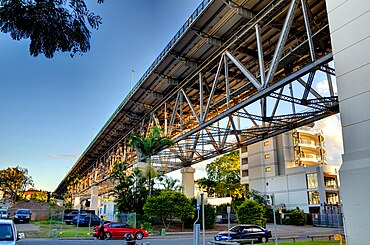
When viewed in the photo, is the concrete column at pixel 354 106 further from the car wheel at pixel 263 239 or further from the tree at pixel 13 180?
the tree at pixel 13 180

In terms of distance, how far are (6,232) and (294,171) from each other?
55107 millimetres

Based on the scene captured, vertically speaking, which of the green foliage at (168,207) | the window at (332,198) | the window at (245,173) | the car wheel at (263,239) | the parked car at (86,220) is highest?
the window at (245,173)

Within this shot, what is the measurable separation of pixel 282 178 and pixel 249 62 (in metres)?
39.5

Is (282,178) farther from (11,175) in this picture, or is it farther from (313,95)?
(11,175)

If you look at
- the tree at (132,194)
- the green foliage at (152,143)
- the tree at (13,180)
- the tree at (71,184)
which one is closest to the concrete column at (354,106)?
the green foliage at (152,143)

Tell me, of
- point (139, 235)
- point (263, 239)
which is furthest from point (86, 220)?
point (263, 239)

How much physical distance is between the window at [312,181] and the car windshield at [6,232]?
5262 centimetres

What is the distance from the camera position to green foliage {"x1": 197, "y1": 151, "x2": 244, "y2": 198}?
258 ft

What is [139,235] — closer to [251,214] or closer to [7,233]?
[251,214]

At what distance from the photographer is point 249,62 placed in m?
28.9

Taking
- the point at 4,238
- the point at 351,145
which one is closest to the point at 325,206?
the point at 351,145

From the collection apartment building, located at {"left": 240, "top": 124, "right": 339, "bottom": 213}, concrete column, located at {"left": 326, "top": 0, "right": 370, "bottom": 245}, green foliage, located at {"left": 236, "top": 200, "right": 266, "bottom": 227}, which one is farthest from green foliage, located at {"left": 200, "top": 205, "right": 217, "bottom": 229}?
concrete column, located at {"left": 326, "top": 0, "right": 370, "bottom": 245}

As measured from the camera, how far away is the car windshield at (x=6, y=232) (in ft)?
39.3

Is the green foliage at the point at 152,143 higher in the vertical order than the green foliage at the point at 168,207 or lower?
higher
